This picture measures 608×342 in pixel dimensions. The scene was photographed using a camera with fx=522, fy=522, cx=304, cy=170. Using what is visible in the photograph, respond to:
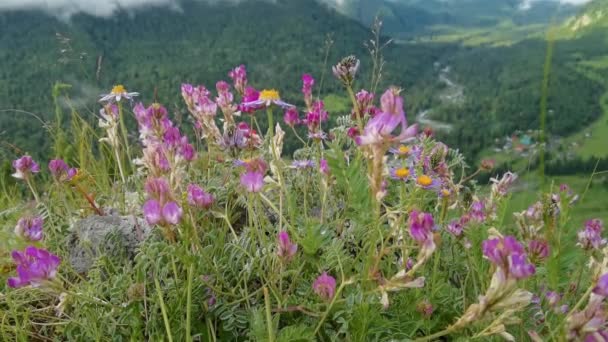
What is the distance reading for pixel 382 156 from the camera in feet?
4.85

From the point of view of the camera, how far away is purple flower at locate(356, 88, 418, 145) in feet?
4.48

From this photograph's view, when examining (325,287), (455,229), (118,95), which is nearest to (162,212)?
(325,287)

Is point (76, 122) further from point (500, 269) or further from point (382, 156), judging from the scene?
point (500, 269)

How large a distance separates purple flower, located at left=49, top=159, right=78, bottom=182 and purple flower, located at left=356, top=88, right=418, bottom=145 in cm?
211

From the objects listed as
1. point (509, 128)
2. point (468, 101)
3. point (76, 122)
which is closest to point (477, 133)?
point (509, 128)

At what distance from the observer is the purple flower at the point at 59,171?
2.87m

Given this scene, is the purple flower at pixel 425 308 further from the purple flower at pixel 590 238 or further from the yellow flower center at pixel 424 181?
the purple flower at pixel 590 238

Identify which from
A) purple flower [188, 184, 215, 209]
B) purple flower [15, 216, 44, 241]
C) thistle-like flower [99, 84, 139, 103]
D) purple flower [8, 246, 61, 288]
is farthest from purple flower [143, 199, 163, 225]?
thistle-like flower [99, 84, 139, 103]

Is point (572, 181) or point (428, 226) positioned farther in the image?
point (572, 181)

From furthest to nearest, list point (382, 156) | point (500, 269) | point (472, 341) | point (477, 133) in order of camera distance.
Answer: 1. point (477, 133)
2. point (472, 341)
3. point (382, 156)
4. point (500, 269)

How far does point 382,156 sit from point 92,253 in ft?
6.56

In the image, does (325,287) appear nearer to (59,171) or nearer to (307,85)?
(307,85)

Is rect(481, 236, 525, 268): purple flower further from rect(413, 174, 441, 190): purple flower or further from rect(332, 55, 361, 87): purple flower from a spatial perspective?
rect(332, 55, 361, 87): purple flower

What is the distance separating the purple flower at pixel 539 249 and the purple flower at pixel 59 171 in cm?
243
